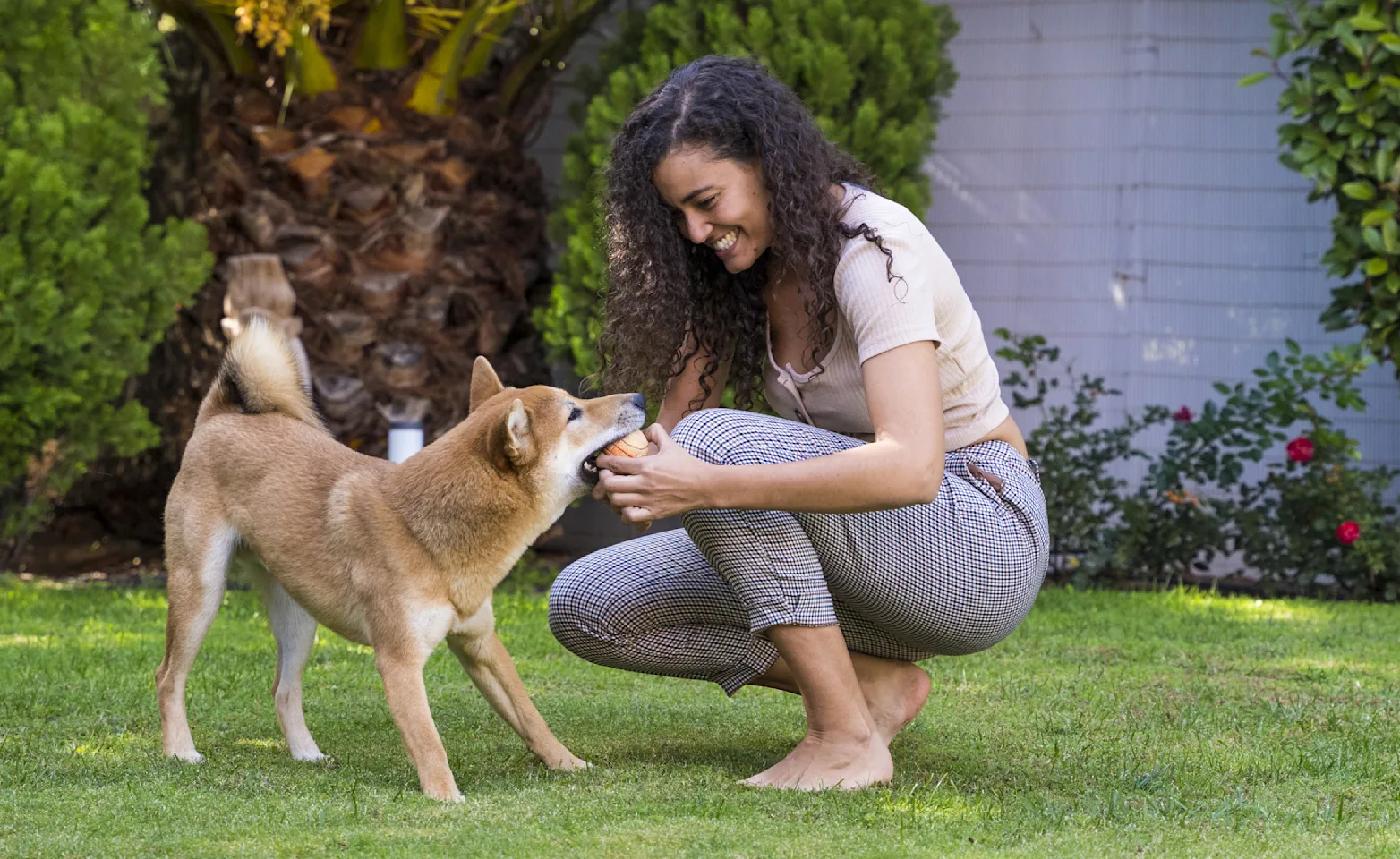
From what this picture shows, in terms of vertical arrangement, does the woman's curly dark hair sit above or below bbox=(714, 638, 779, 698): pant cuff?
above

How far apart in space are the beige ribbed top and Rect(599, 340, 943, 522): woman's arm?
0.12 m

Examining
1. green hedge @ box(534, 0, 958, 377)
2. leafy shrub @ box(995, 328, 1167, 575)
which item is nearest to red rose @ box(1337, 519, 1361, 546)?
leafy shrub @ box(995, 328, 1167, 575)

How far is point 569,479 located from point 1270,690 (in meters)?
2.14

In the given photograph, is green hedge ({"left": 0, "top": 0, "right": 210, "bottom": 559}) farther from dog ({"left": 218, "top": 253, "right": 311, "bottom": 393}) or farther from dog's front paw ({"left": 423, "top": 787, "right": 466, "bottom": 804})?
dog's front paw ({"left": 423, "top": 787, "right": 466, "bottom": 804})

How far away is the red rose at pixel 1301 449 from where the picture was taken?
628cm

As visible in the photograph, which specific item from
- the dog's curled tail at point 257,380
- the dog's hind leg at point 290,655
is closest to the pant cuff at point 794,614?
the dog's hind leg at point 290,655

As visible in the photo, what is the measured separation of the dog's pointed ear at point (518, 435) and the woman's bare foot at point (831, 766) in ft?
2.68

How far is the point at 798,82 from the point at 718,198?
3448mm

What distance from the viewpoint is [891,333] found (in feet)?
9.91

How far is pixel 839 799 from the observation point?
299 centimetres

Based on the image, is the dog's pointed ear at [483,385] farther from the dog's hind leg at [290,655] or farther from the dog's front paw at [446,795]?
the dog's front paw at [446,795]

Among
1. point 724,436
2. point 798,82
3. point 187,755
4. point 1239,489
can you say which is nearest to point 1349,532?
point 1239,489

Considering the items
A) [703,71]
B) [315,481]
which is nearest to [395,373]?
[315,481]

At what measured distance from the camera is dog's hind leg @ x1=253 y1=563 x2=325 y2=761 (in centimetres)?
361
